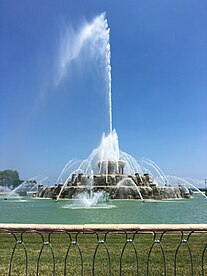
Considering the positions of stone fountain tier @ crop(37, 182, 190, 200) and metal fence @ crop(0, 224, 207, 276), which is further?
stone fountain tier @ crop(37, 182, 190, 200)

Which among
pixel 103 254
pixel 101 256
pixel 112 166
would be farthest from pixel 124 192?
pixel 101 256

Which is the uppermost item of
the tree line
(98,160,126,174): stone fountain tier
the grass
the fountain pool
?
the tree line

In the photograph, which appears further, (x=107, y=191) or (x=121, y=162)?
(x=121, y=162)

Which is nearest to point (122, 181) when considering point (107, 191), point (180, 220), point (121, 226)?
point (107, 191)

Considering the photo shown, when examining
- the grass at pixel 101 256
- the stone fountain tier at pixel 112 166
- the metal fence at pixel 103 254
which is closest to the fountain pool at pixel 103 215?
the grass at pixel 101 256

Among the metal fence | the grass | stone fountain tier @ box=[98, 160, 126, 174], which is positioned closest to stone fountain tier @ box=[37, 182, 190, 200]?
Answer: stone fountain tier @ box=[98, 160, 126, 174]

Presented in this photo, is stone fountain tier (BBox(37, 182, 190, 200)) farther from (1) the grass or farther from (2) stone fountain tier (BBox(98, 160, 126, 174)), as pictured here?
(1) the grass

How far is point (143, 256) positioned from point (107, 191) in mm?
26532

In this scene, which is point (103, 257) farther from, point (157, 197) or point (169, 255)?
point (157, 197)

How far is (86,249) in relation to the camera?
7.38 meters

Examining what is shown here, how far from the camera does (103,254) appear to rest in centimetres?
696

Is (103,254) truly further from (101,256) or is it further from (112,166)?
(112,166)

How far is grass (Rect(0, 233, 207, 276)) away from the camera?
5.76m

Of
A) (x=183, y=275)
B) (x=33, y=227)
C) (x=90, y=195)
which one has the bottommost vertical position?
(x=183, y=275)
